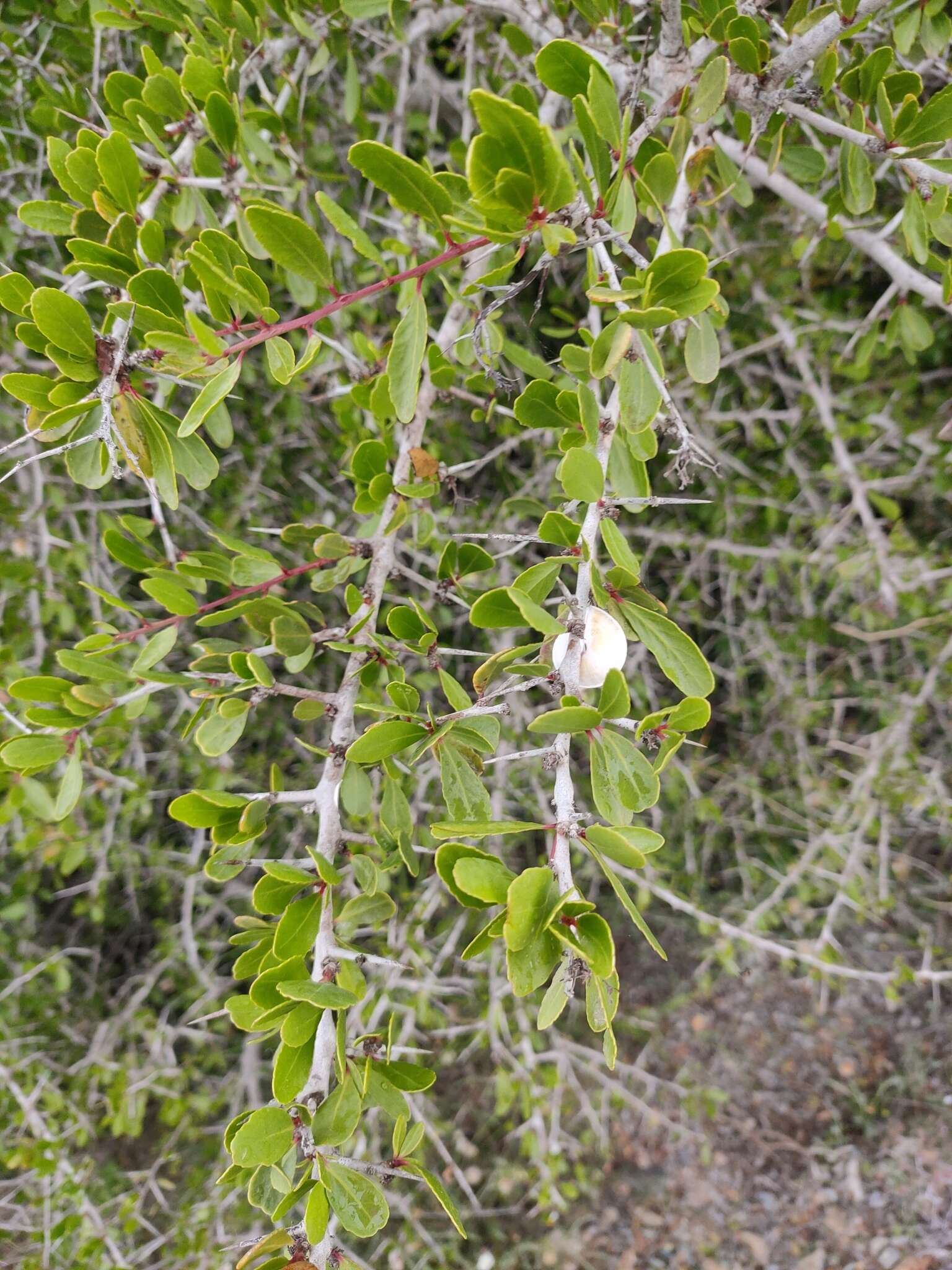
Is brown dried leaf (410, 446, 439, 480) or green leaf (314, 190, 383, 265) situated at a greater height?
green leaf (314, 190, 383, 265)

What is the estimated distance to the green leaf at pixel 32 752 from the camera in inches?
33.8

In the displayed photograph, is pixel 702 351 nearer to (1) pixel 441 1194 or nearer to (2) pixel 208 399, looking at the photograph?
(2) pixel 208 399

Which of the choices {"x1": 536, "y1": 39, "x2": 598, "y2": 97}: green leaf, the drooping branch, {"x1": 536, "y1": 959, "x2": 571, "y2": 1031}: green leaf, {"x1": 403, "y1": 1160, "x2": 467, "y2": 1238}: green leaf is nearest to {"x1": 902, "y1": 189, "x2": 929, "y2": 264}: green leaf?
the drooping branch

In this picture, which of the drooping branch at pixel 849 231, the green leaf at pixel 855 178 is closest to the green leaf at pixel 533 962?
the green leaf at pixel 855 178

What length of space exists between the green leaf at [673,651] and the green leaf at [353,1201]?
0.51m

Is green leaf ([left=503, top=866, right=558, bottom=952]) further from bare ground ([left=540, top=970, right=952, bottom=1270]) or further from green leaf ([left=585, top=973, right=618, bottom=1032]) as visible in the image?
bare ground ([left=540, top=970, right=952, bottom=1270])

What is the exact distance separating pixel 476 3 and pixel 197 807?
113 cm

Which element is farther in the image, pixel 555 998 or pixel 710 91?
pixel 710 91

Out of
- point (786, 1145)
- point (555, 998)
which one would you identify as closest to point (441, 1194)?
point (555, 998)

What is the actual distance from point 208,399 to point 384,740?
0.34m

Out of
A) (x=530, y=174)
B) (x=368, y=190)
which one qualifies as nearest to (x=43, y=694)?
(x=530, y=174)

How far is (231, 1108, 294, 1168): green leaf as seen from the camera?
0.58 metres

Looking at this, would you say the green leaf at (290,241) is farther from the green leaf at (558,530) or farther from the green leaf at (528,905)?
the green leaf at (528,905)

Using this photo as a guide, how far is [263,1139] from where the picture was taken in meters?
0.59
